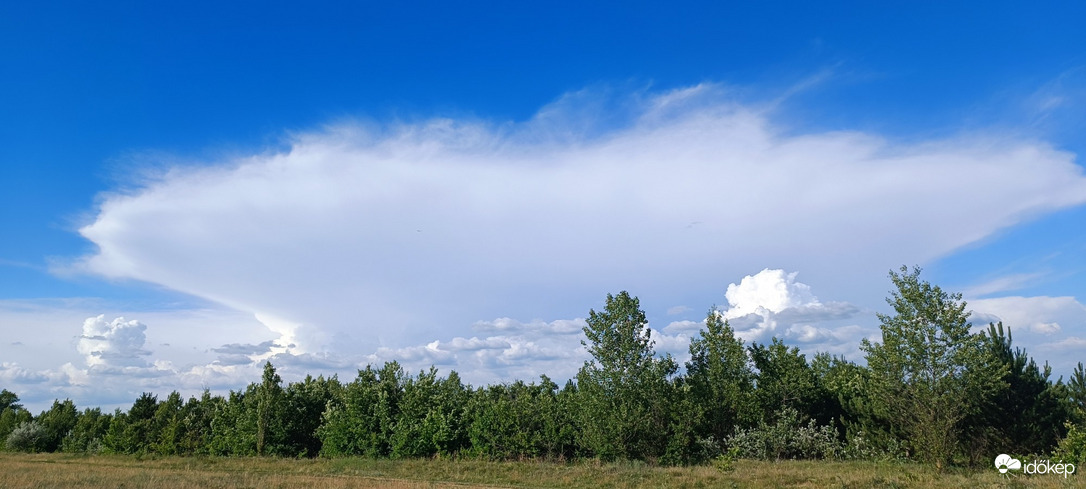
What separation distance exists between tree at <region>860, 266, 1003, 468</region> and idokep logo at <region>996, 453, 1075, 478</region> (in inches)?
91.8

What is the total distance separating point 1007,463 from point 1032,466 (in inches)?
42.2

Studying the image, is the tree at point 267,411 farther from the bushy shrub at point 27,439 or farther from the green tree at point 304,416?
the bushy shrub at point 27,439

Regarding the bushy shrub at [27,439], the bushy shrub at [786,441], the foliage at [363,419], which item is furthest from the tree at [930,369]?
the bushy shrub at [27,439]

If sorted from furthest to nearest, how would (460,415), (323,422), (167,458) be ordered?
1. (323,422)
2. (167,458)
3. (460,415)

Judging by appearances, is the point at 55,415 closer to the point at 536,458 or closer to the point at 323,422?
the point at 323,422

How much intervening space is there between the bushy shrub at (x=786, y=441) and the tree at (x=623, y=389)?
613 centimetres

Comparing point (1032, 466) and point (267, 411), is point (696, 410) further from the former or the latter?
point (267, 411)

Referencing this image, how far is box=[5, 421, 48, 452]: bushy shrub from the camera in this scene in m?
67.0

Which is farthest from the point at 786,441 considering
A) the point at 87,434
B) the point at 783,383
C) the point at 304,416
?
the point at 87,434

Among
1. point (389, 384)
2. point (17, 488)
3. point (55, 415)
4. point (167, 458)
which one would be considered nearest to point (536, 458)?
point (389, 384)

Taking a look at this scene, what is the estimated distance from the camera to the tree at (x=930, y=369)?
98.0 feet

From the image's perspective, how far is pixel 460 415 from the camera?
48.1m

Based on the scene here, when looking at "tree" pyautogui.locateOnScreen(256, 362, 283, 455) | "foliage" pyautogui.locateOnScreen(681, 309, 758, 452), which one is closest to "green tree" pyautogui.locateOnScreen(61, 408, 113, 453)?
"tree" pyautogui.locateOnScreen(256, 362, 283, 455)

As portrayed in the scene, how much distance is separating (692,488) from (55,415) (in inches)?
3290
